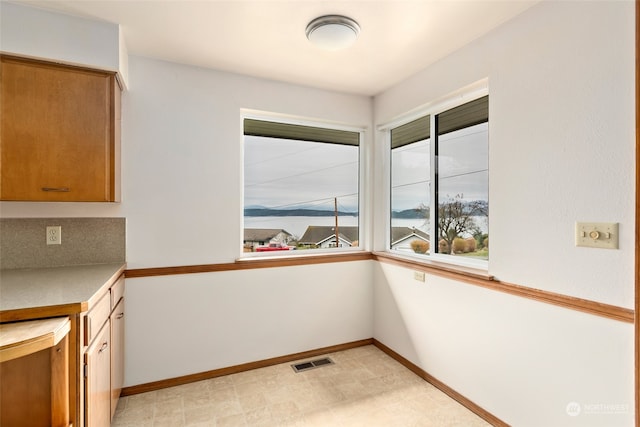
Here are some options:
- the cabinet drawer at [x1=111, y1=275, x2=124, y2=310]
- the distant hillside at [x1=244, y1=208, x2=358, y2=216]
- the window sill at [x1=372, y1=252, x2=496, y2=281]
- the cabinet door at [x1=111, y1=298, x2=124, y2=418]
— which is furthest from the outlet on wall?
the window sill at [x1=372, y1=252, x2=496, y2=281]

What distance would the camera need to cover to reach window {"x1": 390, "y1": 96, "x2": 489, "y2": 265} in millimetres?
2256

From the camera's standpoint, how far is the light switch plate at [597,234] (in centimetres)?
145

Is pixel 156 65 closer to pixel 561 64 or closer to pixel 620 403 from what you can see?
pixel 561 64

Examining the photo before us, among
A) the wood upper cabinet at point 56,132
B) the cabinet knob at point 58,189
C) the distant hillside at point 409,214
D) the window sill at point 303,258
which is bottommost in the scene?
the window sill at point 303,258

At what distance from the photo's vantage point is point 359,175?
3.29m

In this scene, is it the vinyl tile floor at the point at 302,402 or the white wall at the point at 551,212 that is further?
the vinyl tile floor at the point at 302,402

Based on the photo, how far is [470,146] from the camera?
7.63 ft

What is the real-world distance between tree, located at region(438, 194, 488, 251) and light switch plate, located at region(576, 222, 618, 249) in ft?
2.13

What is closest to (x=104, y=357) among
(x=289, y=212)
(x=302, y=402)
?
(x=302, y=402)

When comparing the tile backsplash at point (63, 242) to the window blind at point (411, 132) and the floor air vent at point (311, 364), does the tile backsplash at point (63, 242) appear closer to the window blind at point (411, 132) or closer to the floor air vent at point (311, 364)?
the floor air vent at point (311, 364)

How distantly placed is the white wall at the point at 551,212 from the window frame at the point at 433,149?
4.3 inches

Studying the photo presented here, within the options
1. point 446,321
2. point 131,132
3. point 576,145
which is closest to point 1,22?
point 131,132

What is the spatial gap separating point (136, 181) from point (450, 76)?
2.40m

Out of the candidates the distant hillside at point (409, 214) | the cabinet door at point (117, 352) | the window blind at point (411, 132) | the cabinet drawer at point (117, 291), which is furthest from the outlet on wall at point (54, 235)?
the window blind at point (411, 132)
